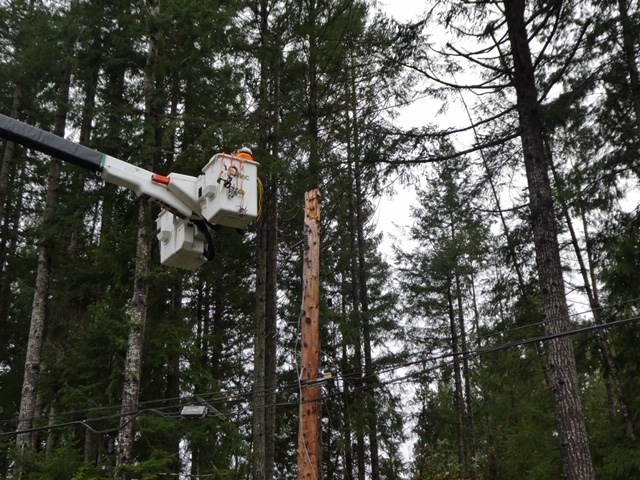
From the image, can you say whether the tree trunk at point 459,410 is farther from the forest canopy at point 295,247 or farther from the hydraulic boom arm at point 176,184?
the hydraulic boom arm at point 176,184

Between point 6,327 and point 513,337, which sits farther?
point 6,327

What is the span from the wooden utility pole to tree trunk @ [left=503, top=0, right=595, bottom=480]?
275 centimetres

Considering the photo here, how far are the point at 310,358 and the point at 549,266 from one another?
3.21m

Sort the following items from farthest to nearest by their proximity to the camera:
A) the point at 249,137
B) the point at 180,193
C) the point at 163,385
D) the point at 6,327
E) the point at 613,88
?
the point at 6,327
the point at 163,385
the point at 249,137
the point at 613,88
the point at 180,193

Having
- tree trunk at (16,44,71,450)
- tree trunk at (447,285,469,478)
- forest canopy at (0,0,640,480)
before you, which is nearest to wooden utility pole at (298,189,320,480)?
forest canopy at (0,0,640,480)

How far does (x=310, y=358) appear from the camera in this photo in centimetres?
718

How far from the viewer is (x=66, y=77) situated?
578 inches

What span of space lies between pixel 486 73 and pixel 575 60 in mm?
1244

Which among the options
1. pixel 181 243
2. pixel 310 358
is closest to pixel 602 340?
pixel 310 358

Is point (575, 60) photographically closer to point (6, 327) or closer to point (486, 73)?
point (486, 73)

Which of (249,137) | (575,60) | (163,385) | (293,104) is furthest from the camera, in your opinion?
(293,104)

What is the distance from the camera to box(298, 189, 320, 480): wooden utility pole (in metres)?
6.74

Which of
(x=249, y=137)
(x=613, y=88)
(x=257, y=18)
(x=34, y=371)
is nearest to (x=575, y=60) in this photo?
(x=613, y=88)

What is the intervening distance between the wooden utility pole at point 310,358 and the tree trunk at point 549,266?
275 centimetres
